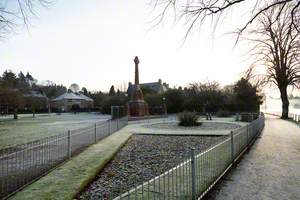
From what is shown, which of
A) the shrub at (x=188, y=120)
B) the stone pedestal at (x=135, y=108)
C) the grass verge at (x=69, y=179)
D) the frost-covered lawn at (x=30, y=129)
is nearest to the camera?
the grass verge at (x=69, y=179)

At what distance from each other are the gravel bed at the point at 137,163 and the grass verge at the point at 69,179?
21 cm

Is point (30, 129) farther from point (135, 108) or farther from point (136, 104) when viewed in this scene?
point (136, 104)

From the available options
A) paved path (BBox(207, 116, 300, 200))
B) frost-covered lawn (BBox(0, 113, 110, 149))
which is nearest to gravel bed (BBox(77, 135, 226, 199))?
paved path (BBox(207, 116, 300, 200))

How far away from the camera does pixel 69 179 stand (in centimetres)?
719

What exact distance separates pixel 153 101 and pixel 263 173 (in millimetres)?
50471

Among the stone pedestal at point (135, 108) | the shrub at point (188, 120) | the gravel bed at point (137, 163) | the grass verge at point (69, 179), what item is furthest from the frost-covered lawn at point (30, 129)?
the shrub at point (188, 120)

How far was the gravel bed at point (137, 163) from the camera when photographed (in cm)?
715

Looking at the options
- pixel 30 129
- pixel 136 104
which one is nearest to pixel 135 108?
pixel 136 104

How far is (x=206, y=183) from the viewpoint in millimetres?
6039

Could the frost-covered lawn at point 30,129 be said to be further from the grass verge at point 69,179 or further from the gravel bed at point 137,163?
the gravel bed at point 137,163

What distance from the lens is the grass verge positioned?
6055 millimetres

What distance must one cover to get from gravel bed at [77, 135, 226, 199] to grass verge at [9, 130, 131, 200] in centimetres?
21

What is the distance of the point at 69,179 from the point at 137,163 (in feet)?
10.2

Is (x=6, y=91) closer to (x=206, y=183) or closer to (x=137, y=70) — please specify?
(x=137, y=70)
